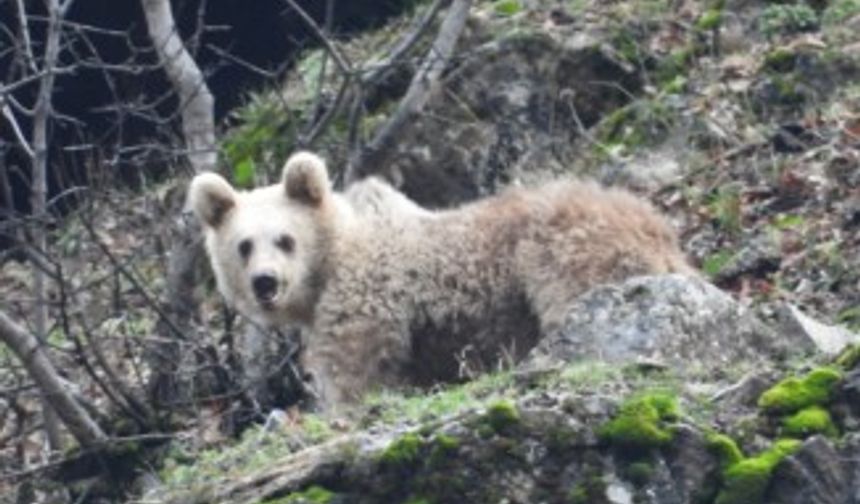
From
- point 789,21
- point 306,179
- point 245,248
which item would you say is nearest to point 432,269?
point 306,179

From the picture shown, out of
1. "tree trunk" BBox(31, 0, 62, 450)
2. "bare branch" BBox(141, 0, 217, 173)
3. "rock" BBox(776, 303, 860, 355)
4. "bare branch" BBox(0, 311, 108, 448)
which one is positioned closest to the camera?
"rock" BBox(776, 303, 860, 355)

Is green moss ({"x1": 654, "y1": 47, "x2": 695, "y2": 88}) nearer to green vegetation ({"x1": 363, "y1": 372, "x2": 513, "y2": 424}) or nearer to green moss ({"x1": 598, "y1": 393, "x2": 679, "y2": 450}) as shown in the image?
green vegetation ({"x1": 363, "y1": 372, "x2": 513, "y2": 424})

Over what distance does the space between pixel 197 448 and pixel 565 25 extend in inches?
232

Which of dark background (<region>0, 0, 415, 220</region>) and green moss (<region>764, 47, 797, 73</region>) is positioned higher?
dark background (<region>0, 0, 415, 220</region>)

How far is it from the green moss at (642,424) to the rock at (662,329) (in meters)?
1.51

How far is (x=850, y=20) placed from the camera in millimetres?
15914

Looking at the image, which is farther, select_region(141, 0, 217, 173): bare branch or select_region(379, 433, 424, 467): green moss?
select_region(141, 0, 217, 173): bare branch

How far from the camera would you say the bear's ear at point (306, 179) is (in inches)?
484

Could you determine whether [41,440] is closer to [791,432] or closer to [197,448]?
[197,448]

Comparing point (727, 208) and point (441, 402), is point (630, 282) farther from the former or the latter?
point (727, 208)

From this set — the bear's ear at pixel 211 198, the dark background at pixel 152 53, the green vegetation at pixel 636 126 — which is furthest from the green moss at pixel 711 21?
the bear's ear at pixel 211 198

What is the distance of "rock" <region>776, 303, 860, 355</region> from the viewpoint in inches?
396

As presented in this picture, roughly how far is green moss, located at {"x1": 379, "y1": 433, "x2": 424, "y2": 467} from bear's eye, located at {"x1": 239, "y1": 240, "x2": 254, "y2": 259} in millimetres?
3914

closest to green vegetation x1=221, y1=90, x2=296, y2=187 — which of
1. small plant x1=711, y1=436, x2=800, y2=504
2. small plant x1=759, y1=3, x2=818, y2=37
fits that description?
small plant x1=759, y1=3, x2=818, y2=37
